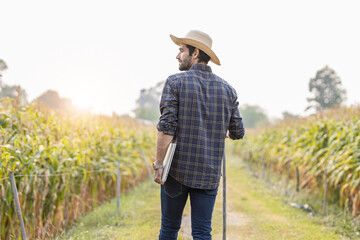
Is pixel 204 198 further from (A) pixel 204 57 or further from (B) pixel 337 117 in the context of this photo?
(B) pixel 337 117

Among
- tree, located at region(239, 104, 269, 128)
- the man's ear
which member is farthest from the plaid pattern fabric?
tree, located at region(239, 104, 269, 128)

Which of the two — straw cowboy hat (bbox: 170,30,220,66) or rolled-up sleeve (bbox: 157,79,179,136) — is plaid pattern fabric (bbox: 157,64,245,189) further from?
straw cowboy hat (bbox: 170,30,220,66)

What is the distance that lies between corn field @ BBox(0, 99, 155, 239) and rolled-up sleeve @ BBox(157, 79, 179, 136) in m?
1.89

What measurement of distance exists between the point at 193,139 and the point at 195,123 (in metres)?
0.11

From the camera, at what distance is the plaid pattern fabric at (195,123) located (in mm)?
2316

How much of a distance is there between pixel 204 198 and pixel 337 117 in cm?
571

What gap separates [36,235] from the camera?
390 centimetres

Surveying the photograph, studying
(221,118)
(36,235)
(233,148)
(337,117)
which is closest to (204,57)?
(221,118)

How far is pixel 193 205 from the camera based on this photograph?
240 centimetres

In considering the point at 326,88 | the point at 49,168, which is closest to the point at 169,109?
the point at 49,168

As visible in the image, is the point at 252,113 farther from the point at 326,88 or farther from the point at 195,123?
the point at 195,123

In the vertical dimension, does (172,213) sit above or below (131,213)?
above

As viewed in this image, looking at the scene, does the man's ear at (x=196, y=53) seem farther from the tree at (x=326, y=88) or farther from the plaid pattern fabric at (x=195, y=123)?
the tree at (x=326, y=88)

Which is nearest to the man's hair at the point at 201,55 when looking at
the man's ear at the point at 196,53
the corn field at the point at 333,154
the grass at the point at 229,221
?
the man's ear at the point at 196,53
